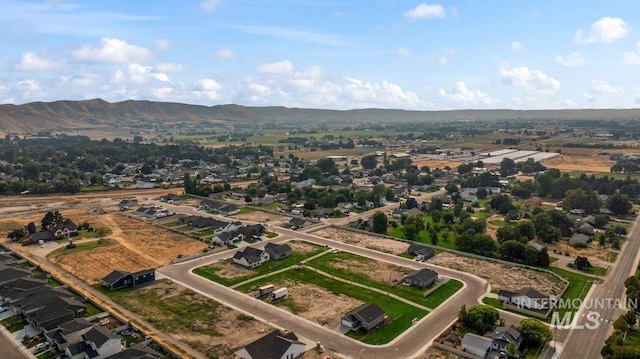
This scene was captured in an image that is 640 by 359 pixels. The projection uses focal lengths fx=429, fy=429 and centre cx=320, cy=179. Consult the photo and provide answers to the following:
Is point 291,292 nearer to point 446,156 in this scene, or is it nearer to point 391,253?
point 391,253

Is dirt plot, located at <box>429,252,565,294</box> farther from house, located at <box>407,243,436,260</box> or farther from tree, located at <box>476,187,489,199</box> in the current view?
tree, located at <box>476,187,489,199</box>

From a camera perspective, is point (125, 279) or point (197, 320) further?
point (125, 279)

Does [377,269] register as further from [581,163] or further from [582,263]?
[581,163]

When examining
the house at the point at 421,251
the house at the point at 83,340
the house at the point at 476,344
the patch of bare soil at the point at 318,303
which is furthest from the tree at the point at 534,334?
the house at the point at 83,340

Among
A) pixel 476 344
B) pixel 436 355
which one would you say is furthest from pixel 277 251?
pixel 476 344

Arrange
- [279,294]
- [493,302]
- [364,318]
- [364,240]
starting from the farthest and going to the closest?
[364,240] → [279,294] → [493,302] → [364,318]

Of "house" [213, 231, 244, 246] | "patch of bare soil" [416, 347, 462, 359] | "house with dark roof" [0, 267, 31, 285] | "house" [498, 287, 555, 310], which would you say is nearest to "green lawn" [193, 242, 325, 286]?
"house" [213, 231, 244, 246]

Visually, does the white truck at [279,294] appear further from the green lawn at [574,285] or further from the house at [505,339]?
the green lawn at [574,285]
